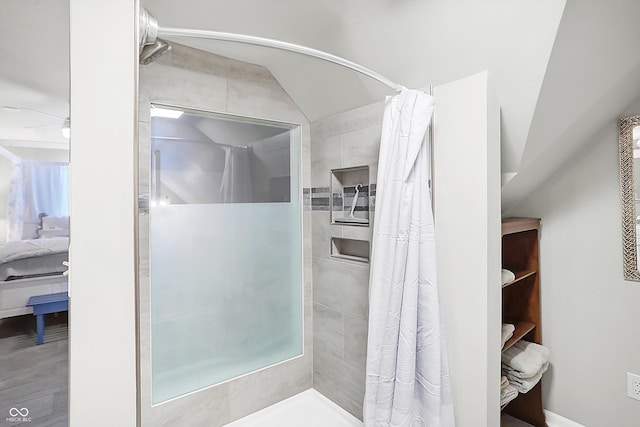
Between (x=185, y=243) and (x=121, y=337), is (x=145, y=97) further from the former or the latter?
(x=121, y=337)

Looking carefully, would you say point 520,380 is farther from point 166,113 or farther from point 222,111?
point 166,113

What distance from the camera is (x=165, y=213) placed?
1.74m

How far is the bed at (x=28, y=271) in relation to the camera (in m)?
0.73

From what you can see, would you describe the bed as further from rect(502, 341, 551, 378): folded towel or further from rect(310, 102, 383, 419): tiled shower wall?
rect(502, 341, 551, 378): folded towel

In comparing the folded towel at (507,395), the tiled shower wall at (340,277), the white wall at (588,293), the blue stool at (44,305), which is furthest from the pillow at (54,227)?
the white wall at (588,293)

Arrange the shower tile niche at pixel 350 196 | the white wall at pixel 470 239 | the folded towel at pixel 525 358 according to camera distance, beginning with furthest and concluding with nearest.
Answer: the shower tile niche at pixel 350 196 → the folded towel at pixel 525 358 → the white wall at pixel 470 239

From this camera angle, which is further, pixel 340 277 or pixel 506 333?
pixel 340 277

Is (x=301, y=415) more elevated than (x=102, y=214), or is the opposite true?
(x=102, y=214)

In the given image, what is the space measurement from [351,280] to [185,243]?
996 millimetres

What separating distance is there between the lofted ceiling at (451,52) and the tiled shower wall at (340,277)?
195 mm

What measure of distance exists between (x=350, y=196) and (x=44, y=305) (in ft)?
5.35

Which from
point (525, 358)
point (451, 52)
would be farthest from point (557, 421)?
point (451, 52)

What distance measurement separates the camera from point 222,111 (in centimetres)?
193

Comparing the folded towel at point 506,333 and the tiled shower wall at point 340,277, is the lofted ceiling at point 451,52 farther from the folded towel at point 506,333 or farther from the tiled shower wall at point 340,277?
the folded towel at point 506,333
